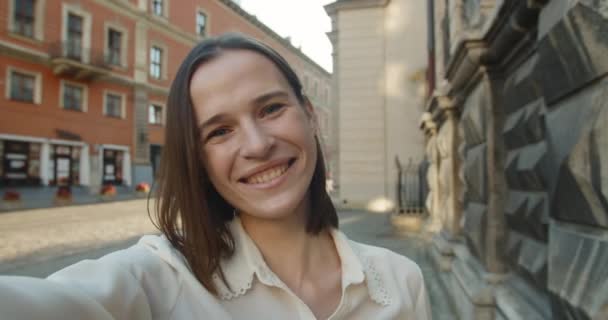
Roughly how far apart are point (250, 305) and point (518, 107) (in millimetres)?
2492

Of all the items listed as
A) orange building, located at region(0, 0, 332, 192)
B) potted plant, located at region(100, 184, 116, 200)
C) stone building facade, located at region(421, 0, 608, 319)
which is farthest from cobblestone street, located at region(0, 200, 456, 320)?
orange building, located at region(0, 0, 332, 192)

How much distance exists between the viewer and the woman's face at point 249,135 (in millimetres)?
1085

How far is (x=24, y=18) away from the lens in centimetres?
1759

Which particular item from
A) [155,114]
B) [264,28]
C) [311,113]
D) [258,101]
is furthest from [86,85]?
[258,101]

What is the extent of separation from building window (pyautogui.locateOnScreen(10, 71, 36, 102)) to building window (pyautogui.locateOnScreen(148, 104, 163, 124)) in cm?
628

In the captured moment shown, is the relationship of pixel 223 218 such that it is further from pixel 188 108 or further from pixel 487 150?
pixel 487 150

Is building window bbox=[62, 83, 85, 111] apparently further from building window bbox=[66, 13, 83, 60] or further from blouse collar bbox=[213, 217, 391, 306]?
blouse collar bbox=[213, 217, 391, 306]

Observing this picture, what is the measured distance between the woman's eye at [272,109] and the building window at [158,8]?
→ 25103 mm

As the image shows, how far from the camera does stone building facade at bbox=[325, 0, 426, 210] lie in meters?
13.2

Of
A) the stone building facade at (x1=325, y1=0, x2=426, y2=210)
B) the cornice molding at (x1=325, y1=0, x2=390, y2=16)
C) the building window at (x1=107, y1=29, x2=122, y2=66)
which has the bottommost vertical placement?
the stone building facade at (x1=325, y1=0, x2=426, y2=210)

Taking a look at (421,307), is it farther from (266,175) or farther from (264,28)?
(264,28)

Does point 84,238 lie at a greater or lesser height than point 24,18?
lesser

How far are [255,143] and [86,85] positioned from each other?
72.4 ft

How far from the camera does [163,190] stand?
1.18 metres
